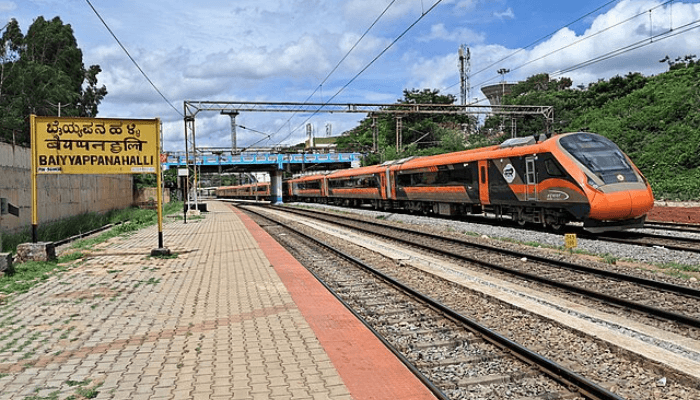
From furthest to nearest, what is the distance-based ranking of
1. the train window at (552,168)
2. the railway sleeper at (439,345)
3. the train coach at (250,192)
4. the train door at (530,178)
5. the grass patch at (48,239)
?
the train coach at (250,192)
the train door at (530,178)
the train window at (552,168)
the grass patch at (48,239)
the railway sleeper at (439,345)

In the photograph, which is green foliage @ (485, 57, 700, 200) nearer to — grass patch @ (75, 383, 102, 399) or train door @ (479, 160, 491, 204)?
train door @ (479, 160, 491, 204)

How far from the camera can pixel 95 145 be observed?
1333 cm

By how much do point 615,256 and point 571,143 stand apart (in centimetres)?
463

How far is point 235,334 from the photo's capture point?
6.42 meters

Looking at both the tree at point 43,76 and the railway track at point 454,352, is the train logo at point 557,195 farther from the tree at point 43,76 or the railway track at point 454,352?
the tree at point 43,76

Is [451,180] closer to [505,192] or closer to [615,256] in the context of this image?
[505,192]

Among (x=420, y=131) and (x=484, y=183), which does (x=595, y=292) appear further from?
(x=420, y=131)

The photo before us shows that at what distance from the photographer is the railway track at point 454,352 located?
4668 millimetres

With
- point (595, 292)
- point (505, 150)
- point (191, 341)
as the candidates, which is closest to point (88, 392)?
point (191, 341)

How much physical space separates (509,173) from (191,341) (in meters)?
14.1

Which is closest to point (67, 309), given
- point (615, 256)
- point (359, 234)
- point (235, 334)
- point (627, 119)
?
point (235, 334)

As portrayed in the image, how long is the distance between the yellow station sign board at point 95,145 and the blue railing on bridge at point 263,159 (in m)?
46.4

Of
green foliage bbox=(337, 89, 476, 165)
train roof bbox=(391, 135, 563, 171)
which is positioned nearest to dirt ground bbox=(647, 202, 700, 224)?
train roof bbox=(391, 135, 563, 171)

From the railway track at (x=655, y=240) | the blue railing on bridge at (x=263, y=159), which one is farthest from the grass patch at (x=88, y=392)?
the blue railing on bridge at (x=263, y=159)
